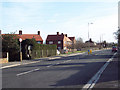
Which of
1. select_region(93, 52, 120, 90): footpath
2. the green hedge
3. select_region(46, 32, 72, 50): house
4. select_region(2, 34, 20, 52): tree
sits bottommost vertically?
select_region(93, 52, 120, 90): footpath

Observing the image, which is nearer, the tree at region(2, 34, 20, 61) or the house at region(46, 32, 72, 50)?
the tree at region(2, 34, 20, 61)

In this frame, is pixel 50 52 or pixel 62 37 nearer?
pixel 50 52

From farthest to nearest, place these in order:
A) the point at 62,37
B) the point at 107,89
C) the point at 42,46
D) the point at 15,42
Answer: the point at 62,37 < the point at 42,46 < the point at 15,42 < the point at 107,89

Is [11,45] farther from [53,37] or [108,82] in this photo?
[53,37]

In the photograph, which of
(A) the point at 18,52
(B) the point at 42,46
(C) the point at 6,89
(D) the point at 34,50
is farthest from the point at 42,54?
(C) the point at 6,89

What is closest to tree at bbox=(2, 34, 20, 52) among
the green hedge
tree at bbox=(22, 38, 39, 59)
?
tree at bbox=(22, 38, 39, 59)

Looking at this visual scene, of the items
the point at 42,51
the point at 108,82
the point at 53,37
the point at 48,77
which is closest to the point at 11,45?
the point at 42,51

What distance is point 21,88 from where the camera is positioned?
345 inches

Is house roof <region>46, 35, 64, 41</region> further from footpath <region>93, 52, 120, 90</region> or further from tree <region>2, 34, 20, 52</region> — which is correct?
footpath <region>93, 52, 120, 90</region>

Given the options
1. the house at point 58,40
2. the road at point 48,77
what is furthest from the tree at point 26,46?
the house at point 58,40

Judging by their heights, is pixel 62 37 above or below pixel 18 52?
above

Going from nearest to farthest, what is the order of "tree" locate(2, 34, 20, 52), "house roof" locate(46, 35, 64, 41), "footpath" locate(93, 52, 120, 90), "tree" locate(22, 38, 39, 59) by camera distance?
1. "footpath" locate(93, 52, 120, 90)
2. "tree" locate(2, 34, 20, 52)
3. "tree" locate(22, 38, 39, 59)
4. "house roof" locate(46, 35, 64, 41)

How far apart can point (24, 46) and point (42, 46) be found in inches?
247

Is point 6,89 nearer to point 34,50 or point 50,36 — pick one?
point 34,50
